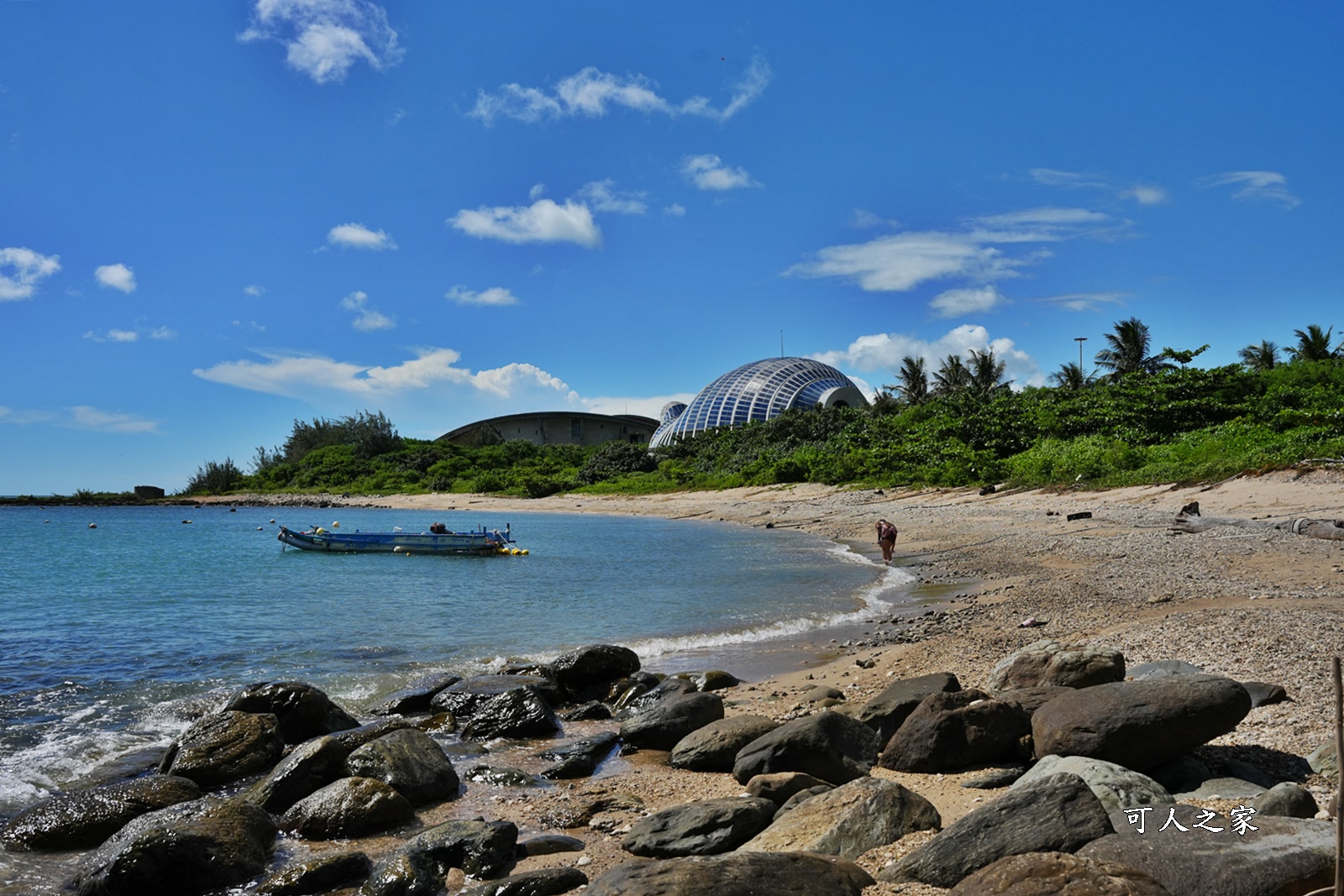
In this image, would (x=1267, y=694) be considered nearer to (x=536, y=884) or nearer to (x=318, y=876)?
(x=536, y=884)

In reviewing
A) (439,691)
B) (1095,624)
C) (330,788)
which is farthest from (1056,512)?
(330,788)

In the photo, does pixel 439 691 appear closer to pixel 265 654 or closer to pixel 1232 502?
pixel 265 654

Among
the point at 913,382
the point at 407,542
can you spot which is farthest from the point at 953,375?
the point at 407,542

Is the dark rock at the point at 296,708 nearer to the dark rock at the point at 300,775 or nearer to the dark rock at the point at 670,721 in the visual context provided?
the dark rock at the point at 300,775

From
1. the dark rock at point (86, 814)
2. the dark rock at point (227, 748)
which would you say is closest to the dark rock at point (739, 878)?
the dark rock at point (86, 814)

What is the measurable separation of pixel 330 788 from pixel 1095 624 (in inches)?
328

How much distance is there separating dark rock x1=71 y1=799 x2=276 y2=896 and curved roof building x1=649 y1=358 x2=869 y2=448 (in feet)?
240

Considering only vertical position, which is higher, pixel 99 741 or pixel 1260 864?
pixel 1260 864

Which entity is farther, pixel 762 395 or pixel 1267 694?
pixel 762 395

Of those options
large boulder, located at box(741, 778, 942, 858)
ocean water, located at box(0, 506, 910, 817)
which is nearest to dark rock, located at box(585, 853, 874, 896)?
large boulder, located at box(741, 778, 942, 858)

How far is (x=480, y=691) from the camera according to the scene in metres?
9.03

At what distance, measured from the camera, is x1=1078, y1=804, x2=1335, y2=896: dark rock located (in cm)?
320

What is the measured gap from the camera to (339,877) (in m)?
5.03

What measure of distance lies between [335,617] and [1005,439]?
32.8 metres
